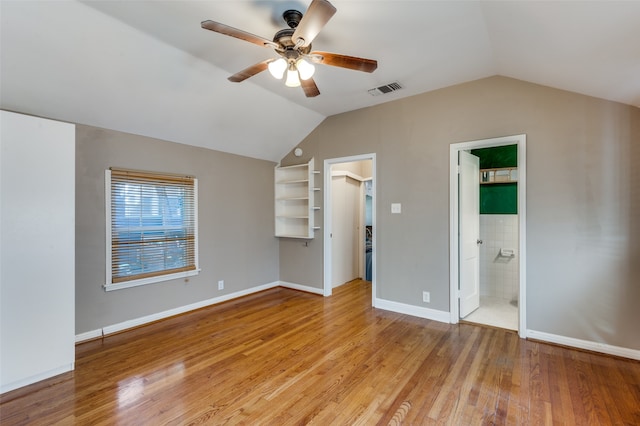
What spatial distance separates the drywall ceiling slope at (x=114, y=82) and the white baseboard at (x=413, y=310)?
116 inches

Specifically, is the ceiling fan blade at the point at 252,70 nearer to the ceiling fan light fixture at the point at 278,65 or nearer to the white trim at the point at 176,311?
the ceiling fan light fixture at the point at 278,65

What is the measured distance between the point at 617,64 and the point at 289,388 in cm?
331

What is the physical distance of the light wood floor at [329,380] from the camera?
6.23ft

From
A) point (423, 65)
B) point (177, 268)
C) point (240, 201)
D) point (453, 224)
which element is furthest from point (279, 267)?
point (423, 65)

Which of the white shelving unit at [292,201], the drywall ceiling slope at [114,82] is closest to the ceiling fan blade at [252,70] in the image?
the drywall ceiling slope at [114,82]

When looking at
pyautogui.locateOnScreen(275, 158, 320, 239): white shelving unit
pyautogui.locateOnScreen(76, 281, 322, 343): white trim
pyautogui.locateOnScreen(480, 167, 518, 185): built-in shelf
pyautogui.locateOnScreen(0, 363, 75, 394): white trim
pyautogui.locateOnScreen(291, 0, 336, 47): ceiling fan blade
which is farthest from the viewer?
pyautogui.locateOnScreen(275, 158, 320, 239): white shelving unit

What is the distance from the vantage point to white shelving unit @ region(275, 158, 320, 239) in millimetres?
4879

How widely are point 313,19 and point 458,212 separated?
2.72 m

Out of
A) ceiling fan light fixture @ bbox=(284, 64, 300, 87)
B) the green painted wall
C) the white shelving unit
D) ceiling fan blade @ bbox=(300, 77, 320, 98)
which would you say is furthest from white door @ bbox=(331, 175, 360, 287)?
ceiling fan light fixture @ bbox=(284, 64, 300, 87)

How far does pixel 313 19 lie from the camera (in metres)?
1.62

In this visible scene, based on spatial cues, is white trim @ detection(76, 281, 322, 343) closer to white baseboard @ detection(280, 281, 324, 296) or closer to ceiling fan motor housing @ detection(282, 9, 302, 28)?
white baseboard @ detection(280, 281, 324, 296)

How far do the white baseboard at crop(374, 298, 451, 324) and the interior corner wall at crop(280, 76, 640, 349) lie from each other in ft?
0.21

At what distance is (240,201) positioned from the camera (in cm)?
451

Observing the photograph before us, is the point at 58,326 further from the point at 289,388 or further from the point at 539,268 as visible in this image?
the point at 539,268
